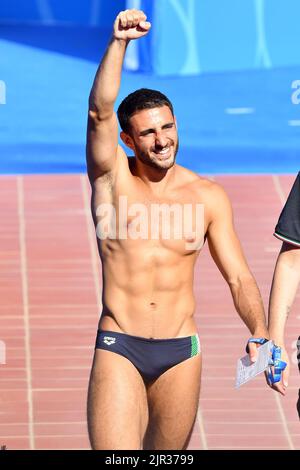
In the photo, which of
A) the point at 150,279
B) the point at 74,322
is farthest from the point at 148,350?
the point at 74,322

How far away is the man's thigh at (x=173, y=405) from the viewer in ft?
18.7

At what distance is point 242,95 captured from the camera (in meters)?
13.6

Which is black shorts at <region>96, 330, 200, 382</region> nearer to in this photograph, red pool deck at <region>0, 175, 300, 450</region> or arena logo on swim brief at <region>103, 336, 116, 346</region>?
arena logo on swim brief at <region>103, 336, 116, 346</region>

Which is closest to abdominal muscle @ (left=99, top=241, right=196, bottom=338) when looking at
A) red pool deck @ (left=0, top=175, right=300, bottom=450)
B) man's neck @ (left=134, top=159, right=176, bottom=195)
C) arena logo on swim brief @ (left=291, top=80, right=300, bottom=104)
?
man's neck @ (left=134, top=159, right=176, bottom=195)

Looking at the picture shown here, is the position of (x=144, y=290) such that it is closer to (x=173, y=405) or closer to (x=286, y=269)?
(x=173, y=405)

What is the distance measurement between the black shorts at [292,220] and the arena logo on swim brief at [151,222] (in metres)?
0.38

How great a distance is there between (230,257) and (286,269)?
264 mm

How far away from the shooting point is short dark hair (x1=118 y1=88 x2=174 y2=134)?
5.77 metres

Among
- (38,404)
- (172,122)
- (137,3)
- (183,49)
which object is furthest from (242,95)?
(172,122)

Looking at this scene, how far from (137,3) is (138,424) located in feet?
31.0
